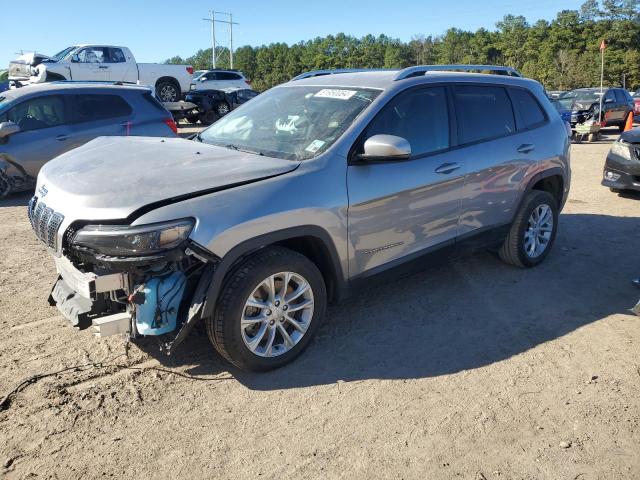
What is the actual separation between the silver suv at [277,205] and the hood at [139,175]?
0.04 ft

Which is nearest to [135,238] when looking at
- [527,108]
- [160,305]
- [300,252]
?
[160,305]

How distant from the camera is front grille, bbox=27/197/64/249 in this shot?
122 inches

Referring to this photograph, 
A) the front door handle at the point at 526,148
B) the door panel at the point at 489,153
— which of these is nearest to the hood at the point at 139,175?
the door panel at the point at 489,153

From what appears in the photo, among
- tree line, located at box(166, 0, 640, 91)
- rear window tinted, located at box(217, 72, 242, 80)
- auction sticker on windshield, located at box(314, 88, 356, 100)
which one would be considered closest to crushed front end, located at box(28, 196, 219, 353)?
auction sticker on windshield, located at box(314, 88, 356, 100)

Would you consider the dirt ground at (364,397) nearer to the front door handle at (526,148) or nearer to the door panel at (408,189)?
the door panel at (408,189)

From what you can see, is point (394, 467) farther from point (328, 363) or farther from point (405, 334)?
point (405, 334)

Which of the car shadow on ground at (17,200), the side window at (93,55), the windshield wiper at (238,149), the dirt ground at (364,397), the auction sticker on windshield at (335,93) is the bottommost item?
the car shadow on ground at (17,200)

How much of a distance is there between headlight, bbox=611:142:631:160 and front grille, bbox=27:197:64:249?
317 inches

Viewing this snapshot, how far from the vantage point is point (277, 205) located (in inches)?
125

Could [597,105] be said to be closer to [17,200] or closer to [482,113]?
[482,113]

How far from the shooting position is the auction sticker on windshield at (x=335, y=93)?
400cm

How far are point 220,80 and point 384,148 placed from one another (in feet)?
83.7

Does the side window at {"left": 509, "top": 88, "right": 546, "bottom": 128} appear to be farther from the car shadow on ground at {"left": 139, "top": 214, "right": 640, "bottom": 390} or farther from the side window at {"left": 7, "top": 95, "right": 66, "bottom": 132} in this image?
the side window at {"left": 7, "top": 95, "right": 66, "bottom": 132}

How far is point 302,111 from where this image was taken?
4062 millimetres
